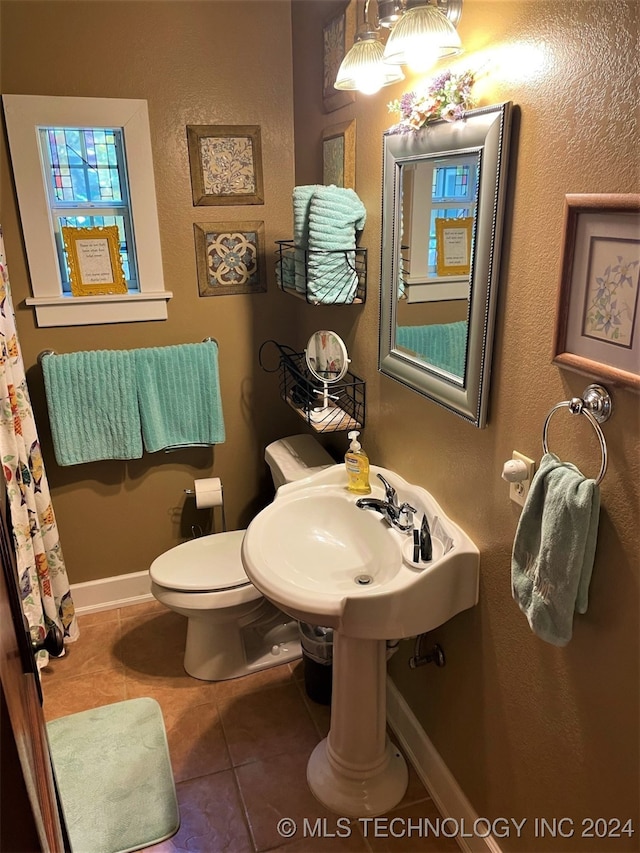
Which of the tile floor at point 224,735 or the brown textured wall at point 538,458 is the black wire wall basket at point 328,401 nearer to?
the brown textured wall at point 538,458

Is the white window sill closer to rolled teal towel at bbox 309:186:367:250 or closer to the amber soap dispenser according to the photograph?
rolled teal towel at bbox 309:186:367:250

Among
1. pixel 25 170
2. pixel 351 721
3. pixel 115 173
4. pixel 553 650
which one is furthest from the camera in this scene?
pixel 115 173

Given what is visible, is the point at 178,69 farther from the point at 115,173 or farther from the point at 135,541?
the point at 135,541

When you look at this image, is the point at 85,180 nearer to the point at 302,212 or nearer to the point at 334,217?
the point at 302,212

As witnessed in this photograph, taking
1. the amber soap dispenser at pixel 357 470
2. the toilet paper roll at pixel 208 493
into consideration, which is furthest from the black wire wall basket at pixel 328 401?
the toilet paper roll at pixel 208 493

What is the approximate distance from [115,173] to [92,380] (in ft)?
2.66

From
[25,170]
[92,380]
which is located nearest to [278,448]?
[92,380]

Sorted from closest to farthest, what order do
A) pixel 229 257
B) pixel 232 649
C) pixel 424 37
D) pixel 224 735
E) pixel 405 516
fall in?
pixel 424 37, pixel 405 516, pixel 224 735, pixel 232 649, pixel 229 257

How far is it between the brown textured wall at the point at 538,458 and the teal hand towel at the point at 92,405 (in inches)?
49.4

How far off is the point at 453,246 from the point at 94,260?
1532mm

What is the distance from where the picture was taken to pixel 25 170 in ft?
7.38

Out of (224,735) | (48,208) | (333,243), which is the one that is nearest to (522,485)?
(333,243)

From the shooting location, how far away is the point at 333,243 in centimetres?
200

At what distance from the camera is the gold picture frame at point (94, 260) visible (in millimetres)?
2410
